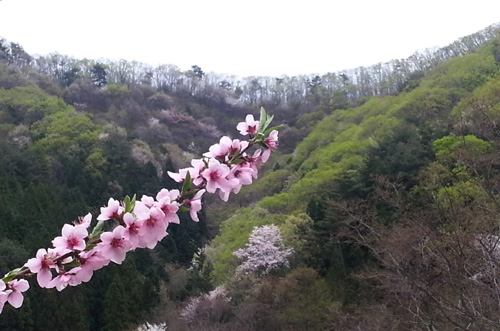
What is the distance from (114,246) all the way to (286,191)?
21991mm

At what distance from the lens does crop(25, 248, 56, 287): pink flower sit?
3.80 ft

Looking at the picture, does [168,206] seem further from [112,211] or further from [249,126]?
[249,126]

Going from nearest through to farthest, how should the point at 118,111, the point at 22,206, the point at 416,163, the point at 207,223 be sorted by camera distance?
the point at 416,163 < the point at 22,206 < the point at 207,223 < the point at 118,111

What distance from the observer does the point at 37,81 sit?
33625 millimetres

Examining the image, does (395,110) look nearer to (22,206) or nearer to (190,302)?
(190,302)

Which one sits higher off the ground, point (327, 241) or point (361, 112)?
point (361, 112)

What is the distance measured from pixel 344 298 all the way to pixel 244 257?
4587 mm

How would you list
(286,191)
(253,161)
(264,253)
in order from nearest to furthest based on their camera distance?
(253,161) → (264,253) → (286,191)

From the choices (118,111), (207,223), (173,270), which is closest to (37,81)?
(118,111)

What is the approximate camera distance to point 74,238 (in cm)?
116

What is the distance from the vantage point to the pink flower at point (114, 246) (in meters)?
1.15

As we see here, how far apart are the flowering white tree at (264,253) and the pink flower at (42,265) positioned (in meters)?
14.0

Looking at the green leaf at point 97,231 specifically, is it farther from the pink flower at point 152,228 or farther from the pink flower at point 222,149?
the pink flower at point 222,149

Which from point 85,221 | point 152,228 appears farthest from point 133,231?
point 85,221
